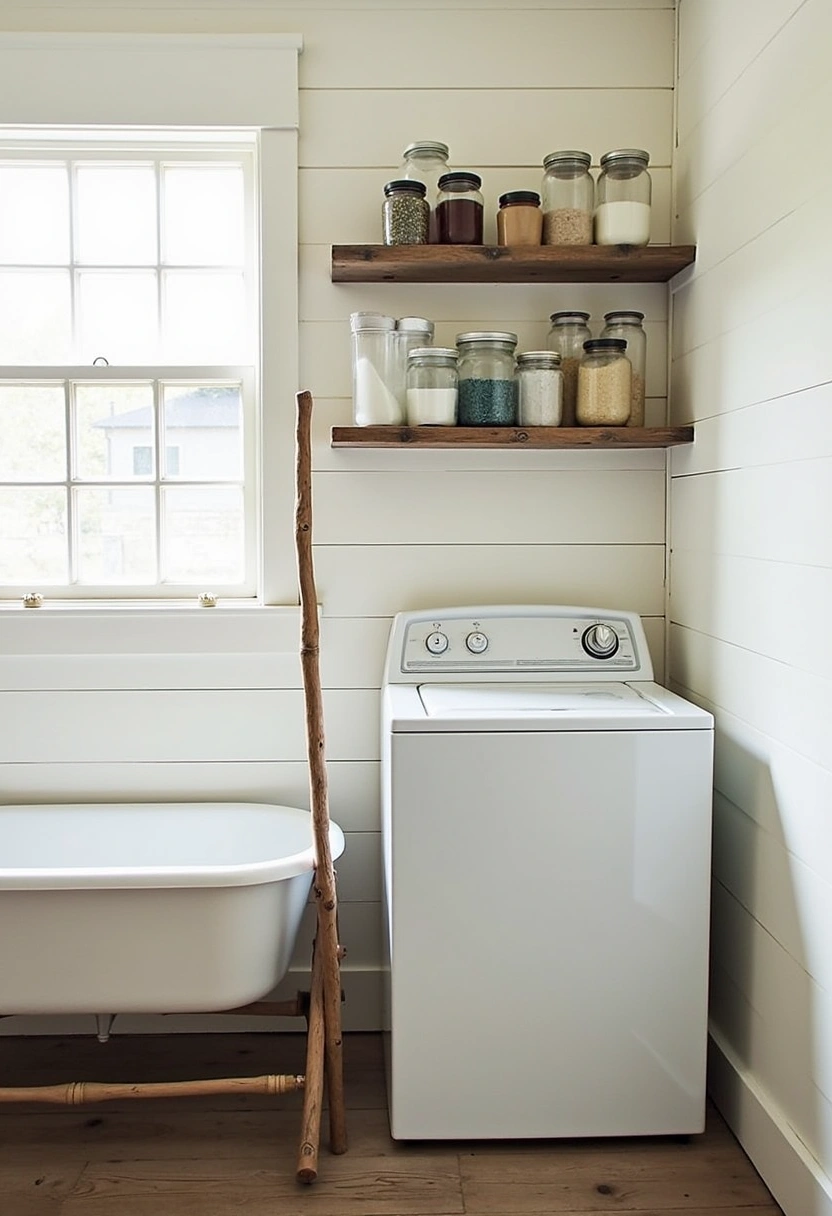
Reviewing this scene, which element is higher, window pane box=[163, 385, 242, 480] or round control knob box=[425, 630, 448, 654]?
window pane box=[163, 385, 242, 480]

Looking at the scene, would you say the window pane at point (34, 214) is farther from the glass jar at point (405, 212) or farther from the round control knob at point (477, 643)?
the round control knob at point (477, 643)

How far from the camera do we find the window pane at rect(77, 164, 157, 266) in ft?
8.23

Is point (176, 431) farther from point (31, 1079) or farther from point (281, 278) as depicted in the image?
point (31, 1079)

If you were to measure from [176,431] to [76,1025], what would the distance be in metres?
1.41

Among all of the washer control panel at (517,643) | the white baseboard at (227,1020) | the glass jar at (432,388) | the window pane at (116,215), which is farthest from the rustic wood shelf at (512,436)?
the white baseboard at (227,1020)

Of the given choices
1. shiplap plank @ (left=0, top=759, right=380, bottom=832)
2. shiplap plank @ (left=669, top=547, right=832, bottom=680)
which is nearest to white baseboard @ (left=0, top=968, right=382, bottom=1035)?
shiplap plank @ (left=0, top=759, right=380, bottom=832)

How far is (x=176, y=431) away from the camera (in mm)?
2562

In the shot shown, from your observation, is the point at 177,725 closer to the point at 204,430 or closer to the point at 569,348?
the point at 204,430

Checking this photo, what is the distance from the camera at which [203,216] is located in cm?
253

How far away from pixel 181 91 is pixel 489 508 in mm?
1147

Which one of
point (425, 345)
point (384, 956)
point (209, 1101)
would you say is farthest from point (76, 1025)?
point (425, 345)

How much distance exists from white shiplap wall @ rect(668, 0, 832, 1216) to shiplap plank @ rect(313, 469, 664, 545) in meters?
0.14

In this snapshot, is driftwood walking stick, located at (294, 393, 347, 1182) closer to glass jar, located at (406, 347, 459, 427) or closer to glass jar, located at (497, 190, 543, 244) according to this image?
glass jar, located at (406, 347, 459, 427)

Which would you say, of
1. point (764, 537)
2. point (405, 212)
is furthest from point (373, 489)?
point (764, 537)
